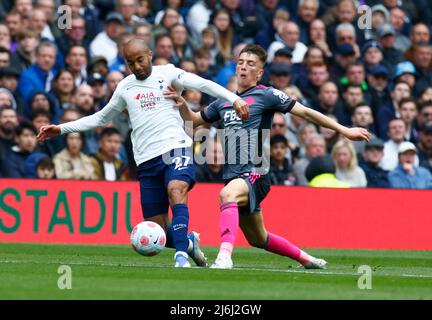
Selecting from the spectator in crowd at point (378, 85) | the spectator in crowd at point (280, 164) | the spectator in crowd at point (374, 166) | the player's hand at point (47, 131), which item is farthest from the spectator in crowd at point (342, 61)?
the player's hand at point (47, 131)

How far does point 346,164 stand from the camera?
70.0 feet

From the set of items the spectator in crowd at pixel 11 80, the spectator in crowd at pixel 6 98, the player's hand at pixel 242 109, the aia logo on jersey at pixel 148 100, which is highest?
the spectator in crowd at pixel 11 80

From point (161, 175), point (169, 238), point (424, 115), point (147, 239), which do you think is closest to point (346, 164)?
point (424, 115)

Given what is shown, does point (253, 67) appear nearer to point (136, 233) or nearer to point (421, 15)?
point (136, 233)

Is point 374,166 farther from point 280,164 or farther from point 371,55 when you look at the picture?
point 371,55

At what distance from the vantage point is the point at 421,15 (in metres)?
26.9

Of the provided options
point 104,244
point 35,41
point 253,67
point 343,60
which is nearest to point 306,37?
point 343,60

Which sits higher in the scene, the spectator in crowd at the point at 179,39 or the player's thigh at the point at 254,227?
the spectator in crowd at the point at 179,39

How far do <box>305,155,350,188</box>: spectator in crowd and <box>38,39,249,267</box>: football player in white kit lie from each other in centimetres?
716

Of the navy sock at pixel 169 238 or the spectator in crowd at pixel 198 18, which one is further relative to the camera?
the spectator in crowd at pixel 198 18

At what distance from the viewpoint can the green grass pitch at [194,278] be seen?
10.8 m

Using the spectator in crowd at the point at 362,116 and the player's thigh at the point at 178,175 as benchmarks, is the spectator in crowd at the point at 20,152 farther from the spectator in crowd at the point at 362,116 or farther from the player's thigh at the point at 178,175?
the player's thigh at the point at 178,175

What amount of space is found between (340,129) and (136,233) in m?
2.36

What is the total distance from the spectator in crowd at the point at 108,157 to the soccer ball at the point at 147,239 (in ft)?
24.0
